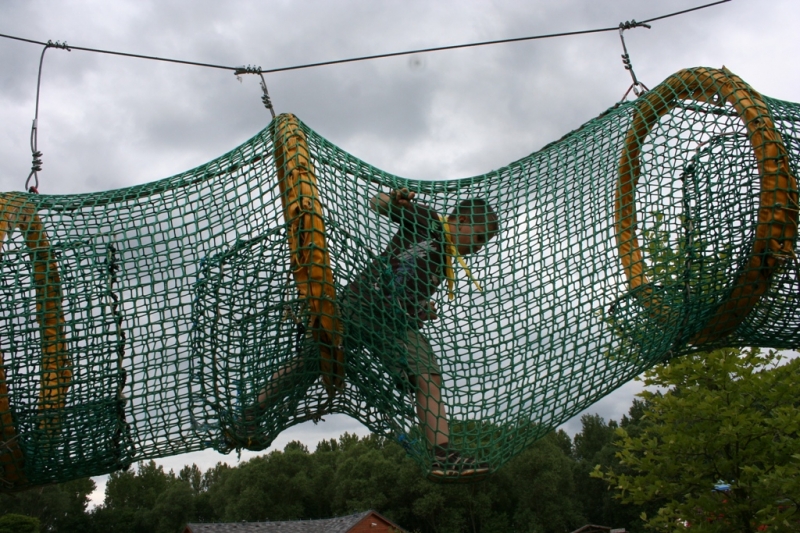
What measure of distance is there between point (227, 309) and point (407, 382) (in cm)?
71

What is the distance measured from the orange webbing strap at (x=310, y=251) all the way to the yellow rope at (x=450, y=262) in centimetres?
45

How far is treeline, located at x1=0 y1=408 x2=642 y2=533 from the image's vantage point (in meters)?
35.2

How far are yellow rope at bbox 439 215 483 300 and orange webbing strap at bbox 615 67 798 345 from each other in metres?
0.61

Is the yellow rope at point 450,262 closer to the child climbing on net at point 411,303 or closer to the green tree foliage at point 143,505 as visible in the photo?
the child climbing on net at point 411,303

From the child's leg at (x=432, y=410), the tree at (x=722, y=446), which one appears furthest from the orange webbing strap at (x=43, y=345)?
the tree at (x=722, y=446)

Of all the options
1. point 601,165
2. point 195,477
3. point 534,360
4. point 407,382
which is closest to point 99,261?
point 407,382

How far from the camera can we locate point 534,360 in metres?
2.60

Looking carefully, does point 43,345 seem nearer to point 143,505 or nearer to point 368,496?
point 368,496

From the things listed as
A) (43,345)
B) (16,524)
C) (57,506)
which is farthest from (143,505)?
(43,345)

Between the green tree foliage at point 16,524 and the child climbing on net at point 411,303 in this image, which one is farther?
the green tree foliage at point 16,524

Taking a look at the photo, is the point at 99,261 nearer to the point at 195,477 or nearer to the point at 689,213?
the point at 689,213

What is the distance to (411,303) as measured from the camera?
8.48 ft

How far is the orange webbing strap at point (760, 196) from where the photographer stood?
8.52 ft

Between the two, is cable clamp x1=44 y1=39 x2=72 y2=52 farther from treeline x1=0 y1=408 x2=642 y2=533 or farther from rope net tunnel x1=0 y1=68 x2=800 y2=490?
treeline x1=0 y1=408 x2=642 y2=533
